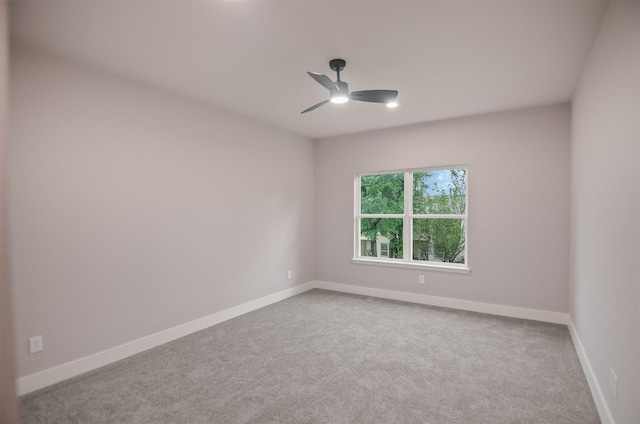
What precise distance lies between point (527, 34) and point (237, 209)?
345cm

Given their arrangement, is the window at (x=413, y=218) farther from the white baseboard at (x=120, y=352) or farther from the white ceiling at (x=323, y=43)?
the white baseboard at (x=120, y=352)

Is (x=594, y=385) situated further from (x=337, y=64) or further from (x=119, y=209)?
(x=119, y=209)

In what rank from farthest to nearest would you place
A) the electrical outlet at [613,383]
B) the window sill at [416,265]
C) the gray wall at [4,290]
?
the window sill at [416,265] → the electrical outlet at [613,383] → the gray wall at [4,290]

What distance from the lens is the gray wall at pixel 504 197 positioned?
157 inches

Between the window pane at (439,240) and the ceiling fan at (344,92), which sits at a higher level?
the ceiling fan at (344,92)

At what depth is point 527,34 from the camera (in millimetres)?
2406

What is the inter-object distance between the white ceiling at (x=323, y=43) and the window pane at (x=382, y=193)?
66.9 inches

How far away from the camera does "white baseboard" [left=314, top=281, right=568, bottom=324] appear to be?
158 inches

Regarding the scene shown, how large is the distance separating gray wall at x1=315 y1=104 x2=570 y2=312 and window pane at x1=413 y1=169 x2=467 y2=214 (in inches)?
6.8

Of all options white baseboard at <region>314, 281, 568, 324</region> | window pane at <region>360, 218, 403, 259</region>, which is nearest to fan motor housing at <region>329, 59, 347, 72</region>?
window pane at <region>360, 218, 403, 259</region>

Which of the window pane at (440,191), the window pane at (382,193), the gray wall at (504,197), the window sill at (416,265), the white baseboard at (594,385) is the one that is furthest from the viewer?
the window pane at (382,193)

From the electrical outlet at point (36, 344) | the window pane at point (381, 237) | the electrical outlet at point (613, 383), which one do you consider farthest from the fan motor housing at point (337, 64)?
the electrical outlet at point (36, 344)

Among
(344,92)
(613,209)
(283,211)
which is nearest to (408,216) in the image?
(283,211)

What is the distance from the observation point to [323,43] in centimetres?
252
